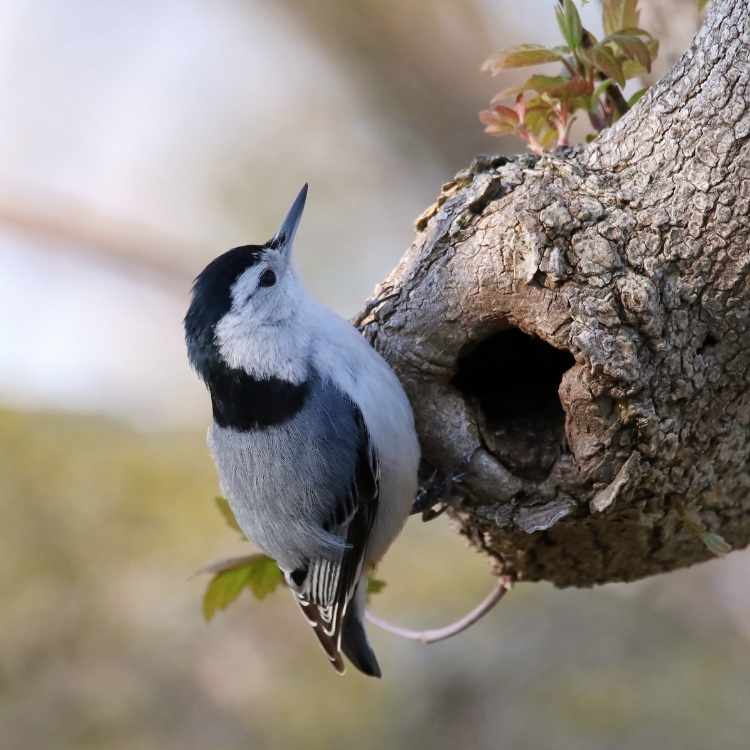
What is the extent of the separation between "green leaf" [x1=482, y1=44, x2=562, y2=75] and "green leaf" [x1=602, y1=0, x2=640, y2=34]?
0.12 metres

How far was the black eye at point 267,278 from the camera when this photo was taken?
2.15 metres

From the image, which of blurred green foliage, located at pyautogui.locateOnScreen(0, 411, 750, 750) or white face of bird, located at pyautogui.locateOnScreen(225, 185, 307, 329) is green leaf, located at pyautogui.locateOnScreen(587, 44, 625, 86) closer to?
white face of bird, located at pyautogui.locateOnScreen(225, 185, 307, 329)

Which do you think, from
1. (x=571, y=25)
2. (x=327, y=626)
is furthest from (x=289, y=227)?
(x=327, y=626)

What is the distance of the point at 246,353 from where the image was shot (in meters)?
2.07

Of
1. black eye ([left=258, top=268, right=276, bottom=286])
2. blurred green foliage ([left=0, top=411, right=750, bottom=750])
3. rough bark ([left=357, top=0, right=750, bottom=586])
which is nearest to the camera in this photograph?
rough bark ([left=357, top=0, right=750, bottom=586])

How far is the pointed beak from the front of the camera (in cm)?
222

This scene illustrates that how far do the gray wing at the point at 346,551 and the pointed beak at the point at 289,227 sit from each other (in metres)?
0.45

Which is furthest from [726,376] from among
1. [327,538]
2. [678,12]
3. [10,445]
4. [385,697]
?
[10,445]

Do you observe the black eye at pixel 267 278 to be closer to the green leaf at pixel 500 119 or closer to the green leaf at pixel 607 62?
the green leaf at pixel 500 119

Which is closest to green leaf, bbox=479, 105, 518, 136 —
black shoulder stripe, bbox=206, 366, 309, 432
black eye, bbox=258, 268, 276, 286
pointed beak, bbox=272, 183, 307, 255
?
pointed beak, bbox=272, 183, 307, 255

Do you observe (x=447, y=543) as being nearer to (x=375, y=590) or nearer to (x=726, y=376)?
(x=375, y=590)

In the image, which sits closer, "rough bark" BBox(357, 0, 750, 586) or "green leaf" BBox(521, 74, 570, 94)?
"rough bark" BBox(357, 0, 750, 586)

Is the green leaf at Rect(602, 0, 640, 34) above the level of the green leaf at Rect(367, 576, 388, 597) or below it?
above

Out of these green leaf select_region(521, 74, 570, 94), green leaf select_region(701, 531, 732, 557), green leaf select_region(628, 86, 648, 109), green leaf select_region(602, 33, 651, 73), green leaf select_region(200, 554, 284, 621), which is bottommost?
green leaf select_region(200, 554, 284, 621)
